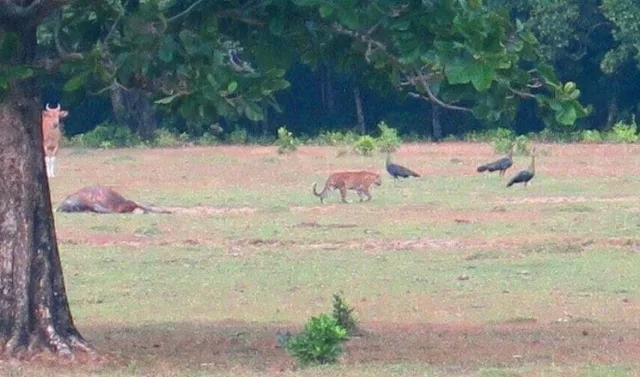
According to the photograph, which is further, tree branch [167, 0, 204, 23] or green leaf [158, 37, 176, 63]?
tree branch [167, 0, 204, 23]

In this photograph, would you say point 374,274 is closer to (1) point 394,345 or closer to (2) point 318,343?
(1) point 394,345

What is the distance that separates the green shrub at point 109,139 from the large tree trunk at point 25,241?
27.7 m

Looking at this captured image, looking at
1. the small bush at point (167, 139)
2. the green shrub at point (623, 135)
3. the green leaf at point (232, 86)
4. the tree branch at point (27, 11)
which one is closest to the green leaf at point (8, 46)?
the tree branch at point (27, 11)

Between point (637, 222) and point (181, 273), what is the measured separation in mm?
6415

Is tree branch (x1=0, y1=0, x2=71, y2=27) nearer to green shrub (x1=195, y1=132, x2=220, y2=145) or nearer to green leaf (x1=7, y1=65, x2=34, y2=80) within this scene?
green leaf (x1=7, y1=65, x2=34, y2=80)

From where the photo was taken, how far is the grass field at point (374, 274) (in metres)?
10.1

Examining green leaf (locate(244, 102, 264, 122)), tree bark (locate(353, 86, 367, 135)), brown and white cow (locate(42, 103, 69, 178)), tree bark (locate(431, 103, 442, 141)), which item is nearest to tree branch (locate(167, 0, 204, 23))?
green leaf (locate(244, 102, 264, 122))

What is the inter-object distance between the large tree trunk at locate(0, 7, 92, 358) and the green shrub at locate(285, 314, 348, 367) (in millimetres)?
1423

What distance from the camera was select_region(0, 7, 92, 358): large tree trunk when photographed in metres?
9.33

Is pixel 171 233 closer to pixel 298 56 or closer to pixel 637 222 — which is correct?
pixel 637 222

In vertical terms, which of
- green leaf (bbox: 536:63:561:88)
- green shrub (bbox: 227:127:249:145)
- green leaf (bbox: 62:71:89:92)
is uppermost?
green leaf (bbox: 62:71:89:92)

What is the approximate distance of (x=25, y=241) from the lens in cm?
935

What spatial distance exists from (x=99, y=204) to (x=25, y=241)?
1130 centimetres

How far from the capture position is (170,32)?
910 cm
